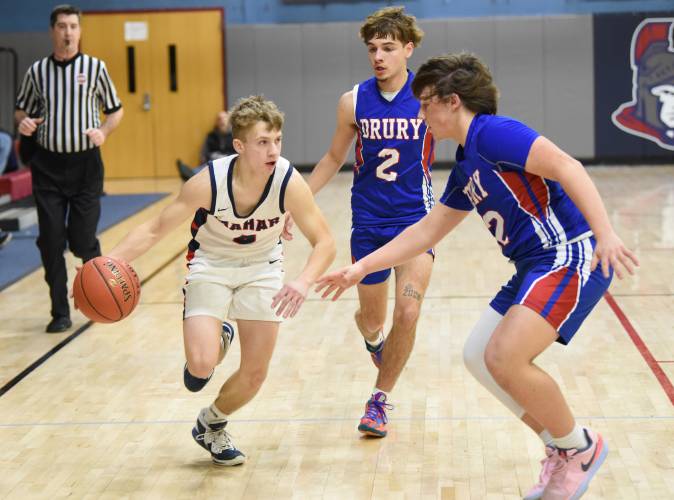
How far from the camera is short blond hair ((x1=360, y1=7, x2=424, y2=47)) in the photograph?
4.57m

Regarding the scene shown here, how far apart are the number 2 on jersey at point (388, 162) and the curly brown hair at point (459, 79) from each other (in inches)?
48.1

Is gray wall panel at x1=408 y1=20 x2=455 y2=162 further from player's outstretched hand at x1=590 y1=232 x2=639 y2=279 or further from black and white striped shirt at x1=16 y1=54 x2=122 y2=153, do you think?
player's outstretched hand at x1=590 y1=232 x2=639 y2=279

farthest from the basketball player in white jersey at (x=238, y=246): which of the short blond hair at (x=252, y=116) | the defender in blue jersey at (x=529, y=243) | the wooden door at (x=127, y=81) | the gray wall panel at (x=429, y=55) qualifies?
the wooden door at (x=127, y=81)

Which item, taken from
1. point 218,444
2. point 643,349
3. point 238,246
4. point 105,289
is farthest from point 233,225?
point 643,349

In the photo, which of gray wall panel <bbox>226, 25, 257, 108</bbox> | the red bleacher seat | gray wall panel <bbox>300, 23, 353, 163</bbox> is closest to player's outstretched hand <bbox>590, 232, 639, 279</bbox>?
the red bleacher seat

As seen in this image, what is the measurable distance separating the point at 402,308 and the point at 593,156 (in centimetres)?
1231

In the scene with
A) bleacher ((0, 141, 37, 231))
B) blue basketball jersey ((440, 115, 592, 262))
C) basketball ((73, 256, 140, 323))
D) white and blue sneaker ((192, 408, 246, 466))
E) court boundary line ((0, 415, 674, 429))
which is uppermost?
blue basketball jersey ((440, 115, 592, 262))

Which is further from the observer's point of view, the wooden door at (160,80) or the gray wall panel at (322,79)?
the wooden door at (160,80)

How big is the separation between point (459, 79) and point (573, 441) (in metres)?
1.21

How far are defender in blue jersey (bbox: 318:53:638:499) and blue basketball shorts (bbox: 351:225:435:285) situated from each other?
1102 mm

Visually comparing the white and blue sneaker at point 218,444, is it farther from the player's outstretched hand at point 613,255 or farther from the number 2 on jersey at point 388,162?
the player's outstretched hand at point 613,255

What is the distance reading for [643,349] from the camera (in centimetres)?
572

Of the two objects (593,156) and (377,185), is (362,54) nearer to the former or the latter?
(593,156)

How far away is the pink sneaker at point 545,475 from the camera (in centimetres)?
351
